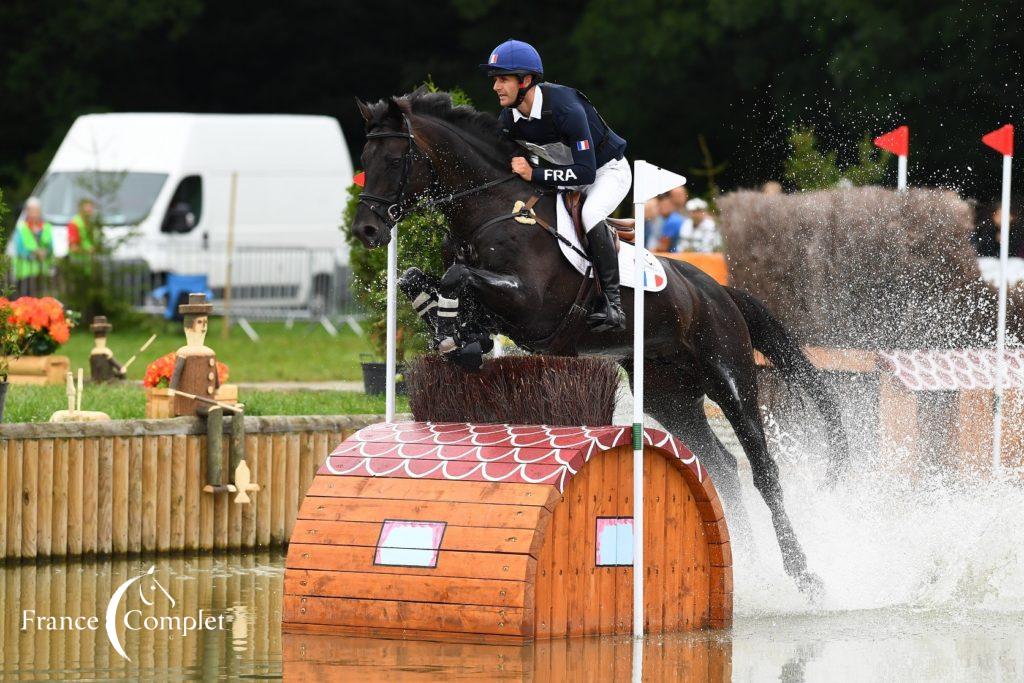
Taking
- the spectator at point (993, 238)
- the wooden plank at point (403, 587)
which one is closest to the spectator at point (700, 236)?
the spectator at point (993, 238)

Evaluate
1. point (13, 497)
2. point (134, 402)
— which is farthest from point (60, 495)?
point (134, 402)

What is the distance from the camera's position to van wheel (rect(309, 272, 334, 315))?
2270 centimetres

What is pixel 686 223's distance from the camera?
18094 millimetres

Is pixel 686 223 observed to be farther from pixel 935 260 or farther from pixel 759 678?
pixel 759 678

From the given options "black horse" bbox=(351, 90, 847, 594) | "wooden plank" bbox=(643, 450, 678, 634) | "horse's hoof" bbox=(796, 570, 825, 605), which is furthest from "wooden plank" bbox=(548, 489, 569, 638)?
"horse's hoof" bbox=(796, 570, 825, 605)

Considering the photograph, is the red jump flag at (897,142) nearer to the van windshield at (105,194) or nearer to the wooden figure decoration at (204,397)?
the wooden figure decoration at (204,397)

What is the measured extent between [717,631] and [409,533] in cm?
161

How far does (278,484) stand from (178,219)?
11471 millimetres

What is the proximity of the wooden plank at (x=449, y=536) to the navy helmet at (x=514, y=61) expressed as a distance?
2141 millimetres

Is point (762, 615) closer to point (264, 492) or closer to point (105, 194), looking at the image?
point (264, 492)

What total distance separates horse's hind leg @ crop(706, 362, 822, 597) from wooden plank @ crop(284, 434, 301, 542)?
2.84m

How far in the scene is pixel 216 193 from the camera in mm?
22312

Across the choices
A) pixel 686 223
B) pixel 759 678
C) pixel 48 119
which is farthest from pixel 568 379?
pixel 48 119

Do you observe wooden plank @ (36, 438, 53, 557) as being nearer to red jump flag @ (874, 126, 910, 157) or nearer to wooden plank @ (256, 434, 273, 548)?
wooden plank @ (256, 434, 273, 548)
